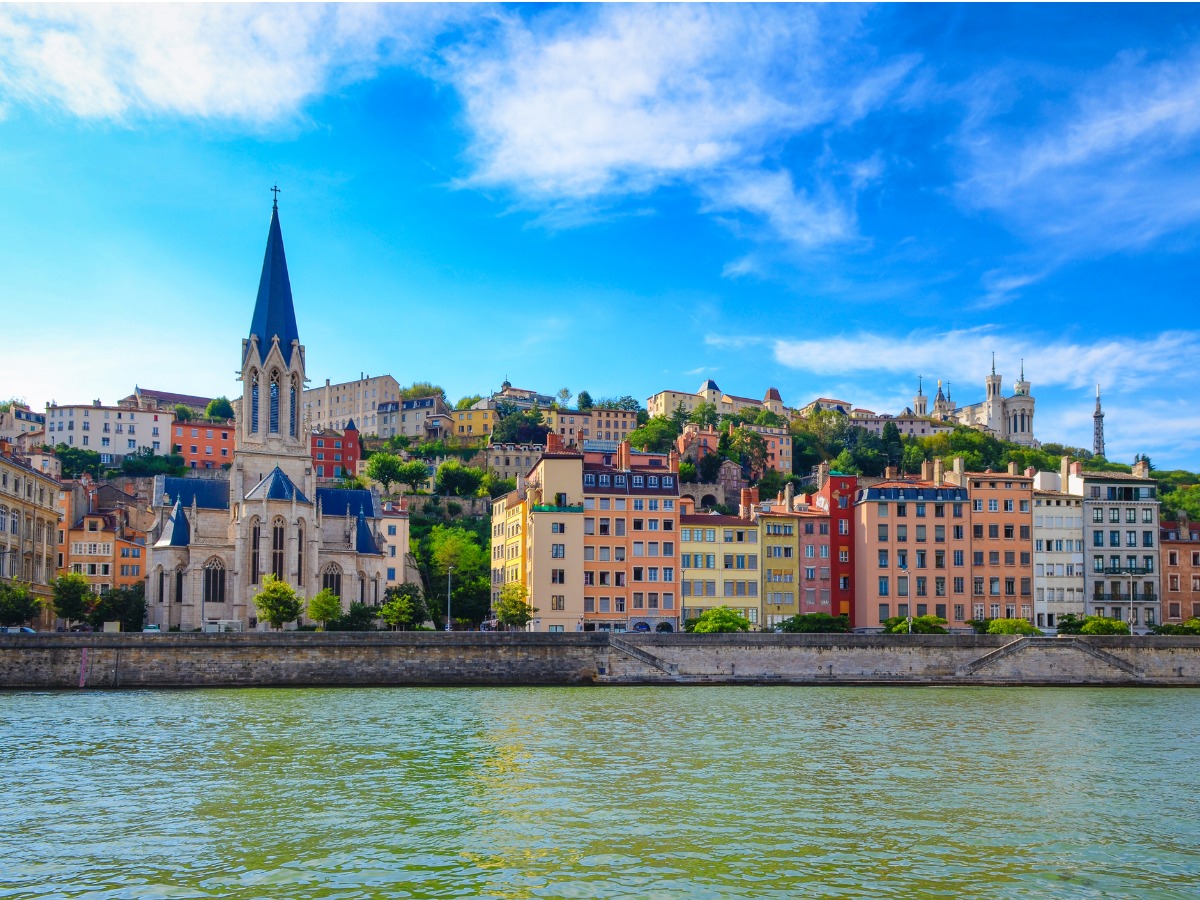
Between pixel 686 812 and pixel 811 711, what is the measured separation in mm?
24700

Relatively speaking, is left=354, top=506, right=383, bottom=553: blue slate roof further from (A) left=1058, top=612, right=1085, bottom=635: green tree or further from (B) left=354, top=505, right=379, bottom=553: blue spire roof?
(A) left=1058, top=612, right=1085, bottom=635: green tree

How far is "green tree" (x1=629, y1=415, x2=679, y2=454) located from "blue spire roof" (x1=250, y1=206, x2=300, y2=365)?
299 feet

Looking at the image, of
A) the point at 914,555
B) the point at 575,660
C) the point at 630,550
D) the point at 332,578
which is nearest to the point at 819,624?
the point at 914,555

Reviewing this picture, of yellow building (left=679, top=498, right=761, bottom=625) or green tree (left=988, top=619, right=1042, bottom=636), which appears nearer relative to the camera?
green tree (left=988, top=619, right=1042, bottom=636)

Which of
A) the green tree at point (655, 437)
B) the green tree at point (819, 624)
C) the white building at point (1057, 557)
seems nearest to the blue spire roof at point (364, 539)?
the green tree at point (819, 624)

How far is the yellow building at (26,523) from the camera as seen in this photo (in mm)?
72750

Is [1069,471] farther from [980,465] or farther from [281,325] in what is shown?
[980,465]

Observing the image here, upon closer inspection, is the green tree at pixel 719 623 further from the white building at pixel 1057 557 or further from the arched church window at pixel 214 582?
the arched church window at pixel 214 582

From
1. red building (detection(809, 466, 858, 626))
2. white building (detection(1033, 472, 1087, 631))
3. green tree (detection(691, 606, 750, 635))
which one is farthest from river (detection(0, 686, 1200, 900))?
white building (detection(1033, 472, 1087, 631))

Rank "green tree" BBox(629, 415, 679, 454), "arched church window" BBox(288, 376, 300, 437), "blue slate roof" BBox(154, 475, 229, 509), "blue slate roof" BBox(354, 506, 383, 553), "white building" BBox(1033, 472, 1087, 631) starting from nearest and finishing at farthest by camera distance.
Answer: "blue slate roof" BBox(154, 475, 229, 509) < "white building" BBox(1033, 472, 1087, 631) < "blue slate roof" BBox(354, 506, 383, 553) < "arched church window" BBox(288, 376, 300, 437) < "green tree" BBox(629, 415, 679, 454)

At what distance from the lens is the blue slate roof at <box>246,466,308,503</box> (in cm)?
8401

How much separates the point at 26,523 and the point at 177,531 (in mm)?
10187

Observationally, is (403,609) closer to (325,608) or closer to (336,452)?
(325,608)

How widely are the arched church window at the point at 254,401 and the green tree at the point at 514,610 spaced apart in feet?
84.5
